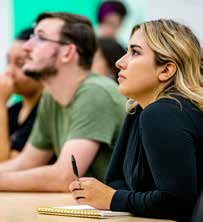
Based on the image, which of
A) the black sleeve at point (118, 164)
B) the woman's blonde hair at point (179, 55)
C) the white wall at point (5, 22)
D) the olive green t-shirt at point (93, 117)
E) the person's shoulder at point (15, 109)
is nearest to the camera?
the woman's blonde hair at point (179, 55)

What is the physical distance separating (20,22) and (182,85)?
3530mm

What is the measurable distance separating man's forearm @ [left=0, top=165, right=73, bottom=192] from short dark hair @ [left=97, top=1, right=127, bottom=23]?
287cm

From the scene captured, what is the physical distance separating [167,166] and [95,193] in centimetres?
24

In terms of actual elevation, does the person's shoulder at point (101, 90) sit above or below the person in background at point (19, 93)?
above

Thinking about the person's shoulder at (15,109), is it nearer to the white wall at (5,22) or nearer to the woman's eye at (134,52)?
the white wall at (5,22)

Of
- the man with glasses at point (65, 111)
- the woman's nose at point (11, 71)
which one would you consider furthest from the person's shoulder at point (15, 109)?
the man with glasses at point (65, 111)

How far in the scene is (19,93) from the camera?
4105 mm

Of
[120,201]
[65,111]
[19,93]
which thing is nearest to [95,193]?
[120,201]

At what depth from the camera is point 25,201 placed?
246cm

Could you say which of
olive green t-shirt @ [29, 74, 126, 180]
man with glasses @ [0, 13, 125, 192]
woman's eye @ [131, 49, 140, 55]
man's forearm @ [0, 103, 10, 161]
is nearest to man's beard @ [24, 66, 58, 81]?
man with glasses @ [0, 13, 125, 192]

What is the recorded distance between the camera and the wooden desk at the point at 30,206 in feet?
6.39

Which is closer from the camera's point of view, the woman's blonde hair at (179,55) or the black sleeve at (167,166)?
the black sleeve at (167,166)

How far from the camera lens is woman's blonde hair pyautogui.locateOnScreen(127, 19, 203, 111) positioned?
7.02 ft

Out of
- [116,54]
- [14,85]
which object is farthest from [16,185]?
[116,54]
